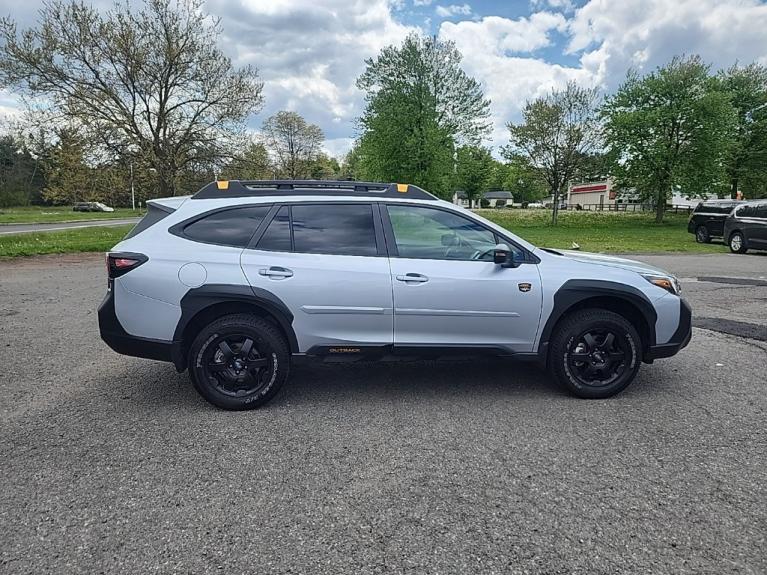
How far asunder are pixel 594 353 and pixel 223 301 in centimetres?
301

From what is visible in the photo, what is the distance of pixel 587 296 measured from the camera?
13.3 ft

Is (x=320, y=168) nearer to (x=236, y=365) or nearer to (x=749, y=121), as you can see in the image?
(x=749, y=121)

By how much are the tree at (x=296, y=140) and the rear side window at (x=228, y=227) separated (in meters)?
47.6

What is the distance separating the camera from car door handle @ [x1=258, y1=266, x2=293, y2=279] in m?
3.81

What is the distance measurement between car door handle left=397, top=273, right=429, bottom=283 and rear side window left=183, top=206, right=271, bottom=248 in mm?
1218

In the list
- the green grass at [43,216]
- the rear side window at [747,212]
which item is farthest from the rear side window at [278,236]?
the green grass at [43,216]

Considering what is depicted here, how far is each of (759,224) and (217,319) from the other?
19.7 metres

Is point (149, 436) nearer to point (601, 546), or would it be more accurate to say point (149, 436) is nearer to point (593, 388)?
point (601, 546)

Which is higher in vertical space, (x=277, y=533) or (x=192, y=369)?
(x=192, y=369)

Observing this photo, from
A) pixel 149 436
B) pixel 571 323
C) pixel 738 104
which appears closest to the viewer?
pixel 149 436

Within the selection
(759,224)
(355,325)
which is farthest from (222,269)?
(759,224)

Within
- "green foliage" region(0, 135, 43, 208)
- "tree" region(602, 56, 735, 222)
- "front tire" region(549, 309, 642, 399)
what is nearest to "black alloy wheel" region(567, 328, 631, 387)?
"front tire" region(549, 309, 642, 399)

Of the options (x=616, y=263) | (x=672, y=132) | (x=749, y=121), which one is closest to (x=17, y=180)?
(x=672, y=132)

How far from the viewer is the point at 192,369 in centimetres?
377
